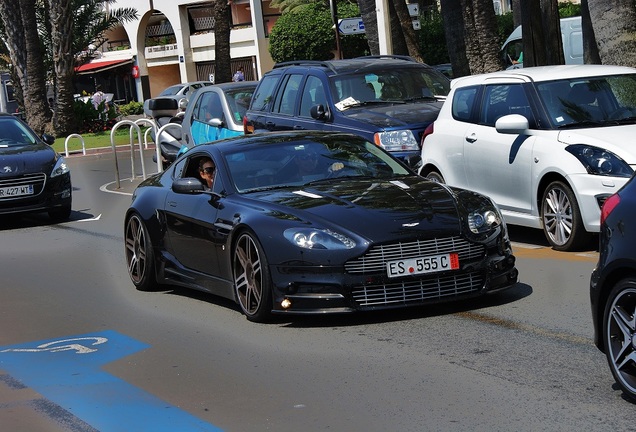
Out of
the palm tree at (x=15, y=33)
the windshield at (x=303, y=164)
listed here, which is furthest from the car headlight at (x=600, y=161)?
the palm tree at (x=15, y=33)

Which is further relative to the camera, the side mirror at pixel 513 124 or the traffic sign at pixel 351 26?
the traffic sign at pixel 351 26

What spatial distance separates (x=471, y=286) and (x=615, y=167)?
10.0ft

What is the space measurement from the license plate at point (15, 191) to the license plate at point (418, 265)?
10401 millimetres

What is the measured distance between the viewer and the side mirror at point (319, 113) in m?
16.2

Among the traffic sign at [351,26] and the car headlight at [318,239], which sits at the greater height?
the traffic sign at [351,26]

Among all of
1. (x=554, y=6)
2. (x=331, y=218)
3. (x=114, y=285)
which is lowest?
(x=114, y=285)

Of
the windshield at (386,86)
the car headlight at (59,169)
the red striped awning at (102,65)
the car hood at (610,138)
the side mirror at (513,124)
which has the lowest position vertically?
the car headlight at (59,169)

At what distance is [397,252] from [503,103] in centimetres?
489

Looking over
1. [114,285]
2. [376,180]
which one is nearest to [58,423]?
[376,180]

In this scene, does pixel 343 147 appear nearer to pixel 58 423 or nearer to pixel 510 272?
pixel 510 272

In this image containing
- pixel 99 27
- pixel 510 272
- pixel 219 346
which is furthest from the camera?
pixel 99 27

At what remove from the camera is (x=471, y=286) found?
355 inches

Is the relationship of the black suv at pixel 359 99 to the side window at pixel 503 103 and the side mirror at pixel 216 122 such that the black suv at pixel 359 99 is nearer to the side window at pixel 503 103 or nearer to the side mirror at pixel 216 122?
the side mirror at pixel 216 122

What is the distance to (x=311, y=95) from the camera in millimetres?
16969
